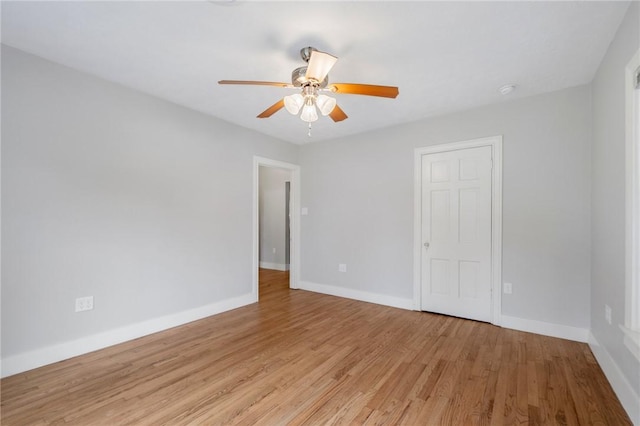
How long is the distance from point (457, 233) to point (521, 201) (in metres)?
0.76

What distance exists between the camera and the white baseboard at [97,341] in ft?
7.26

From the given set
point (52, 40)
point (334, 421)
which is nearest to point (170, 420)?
point (334, 421)

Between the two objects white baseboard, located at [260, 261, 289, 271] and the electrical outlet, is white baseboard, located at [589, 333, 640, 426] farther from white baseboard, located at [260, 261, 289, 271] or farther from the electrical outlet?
white baseboard, located at [260, 261, 289, 271]

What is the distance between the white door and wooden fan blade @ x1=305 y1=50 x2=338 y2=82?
231 centimetres

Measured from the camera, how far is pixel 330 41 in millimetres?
2092

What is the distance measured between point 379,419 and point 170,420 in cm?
126

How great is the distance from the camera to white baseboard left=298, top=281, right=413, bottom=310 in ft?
12.8

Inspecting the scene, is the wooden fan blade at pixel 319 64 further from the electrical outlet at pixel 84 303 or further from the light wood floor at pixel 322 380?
the electrical outlet at pixel 84 303

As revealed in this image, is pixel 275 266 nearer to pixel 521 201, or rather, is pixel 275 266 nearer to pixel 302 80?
pixel 521 201

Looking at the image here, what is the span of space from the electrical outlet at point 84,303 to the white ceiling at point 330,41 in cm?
206

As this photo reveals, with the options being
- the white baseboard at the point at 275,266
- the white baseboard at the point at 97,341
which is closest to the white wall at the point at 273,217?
the white baseboard at the point at 275,266

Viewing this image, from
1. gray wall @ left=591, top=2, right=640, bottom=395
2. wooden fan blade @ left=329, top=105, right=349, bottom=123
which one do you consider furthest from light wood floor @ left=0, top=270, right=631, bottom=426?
wooden fan blade @ left=329, top=105, right=349, bottom=123

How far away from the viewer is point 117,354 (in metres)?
2.54

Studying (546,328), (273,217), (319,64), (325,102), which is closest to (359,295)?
(546,328)
